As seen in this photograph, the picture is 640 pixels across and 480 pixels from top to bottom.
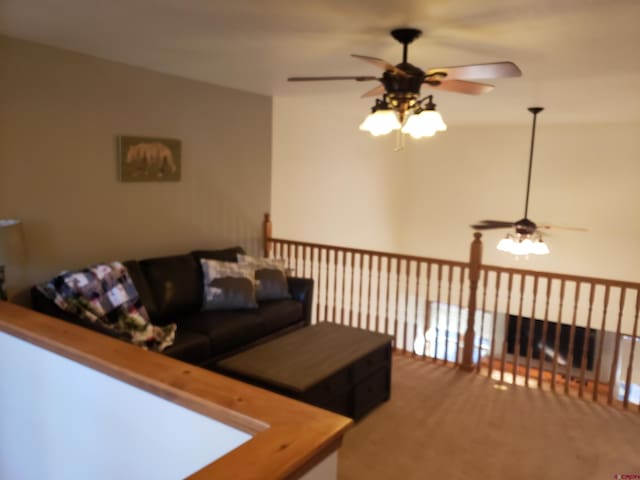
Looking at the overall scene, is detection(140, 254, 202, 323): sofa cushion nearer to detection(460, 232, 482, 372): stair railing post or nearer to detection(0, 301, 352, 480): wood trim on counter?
detection(0, 301, 352, 480): wood trim on counter

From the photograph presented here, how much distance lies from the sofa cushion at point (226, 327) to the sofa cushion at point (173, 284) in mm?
133

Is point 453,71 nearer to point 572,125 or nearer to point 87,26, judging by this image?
point 87,26

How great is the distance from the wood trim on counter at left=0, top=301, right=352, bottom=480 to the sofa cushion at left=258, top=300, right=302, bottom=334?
2.24 m

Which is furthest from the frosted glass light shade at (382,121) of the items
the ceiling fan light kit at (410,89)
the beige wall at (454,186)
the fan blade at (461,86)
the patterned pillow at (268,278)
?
the beige wall at (454,186)

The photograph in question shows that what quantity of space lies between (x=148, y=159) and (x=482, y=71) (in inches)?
105

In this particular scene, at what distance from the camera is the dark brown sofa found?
3.33 m

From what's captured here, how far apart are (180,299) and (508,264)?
16.2 ft

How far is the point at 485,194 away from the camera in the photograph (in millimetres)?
7113

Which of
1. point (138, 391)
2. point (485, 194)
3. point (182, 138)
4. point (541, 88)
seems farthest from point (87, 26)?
point (485, 194)

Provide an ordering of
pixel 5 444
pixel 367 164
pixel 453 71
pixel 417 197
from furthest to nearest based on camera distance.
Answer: pixel 417 197, pixel 367 164, pixel 453 71, pixel 5 444

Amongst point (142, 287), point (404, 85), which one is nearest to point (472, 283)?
point (404, 85)

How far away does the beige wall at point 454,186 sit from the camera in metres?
5.81

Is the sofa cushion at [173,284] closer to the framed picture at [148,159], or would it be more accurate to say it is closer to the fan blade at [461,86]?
the framed picture at [148,159]

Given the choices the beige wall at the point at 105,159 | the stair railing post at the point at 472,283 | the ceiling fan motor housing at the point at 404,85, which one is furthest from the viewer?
the stair railing post at the point at 472,283
